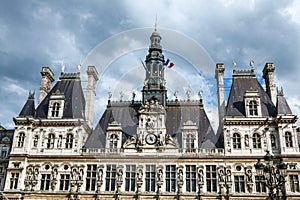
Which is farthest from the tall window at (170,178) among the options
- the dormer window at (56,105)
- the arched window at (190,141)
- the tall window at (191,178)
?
the dormer window at (56,105)

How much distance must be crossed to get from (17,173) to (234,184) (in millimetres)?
27576

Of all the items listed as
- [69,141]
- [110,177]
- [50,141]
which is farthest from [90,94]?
[110,177]

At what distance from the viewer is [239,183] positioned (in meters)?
40.3

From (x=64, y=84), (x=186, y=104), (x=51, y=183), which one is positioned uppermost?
(x=64, y=84)

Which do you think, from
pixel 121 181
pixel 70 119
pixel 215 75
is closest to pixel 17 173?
pixel 70 119

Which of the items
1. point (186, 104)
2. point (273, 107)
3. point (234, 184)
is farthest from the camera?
point (186, 104)

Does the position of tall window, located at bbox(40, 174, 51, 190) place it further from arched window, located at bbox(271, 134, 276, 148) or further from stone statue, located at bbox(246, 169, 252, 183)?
arched window, located at bbox(271, 134, 276, 148)

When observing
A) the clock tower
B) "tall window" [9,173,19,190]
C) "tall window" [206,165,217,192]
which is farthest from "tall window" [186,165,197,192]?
"tall window" [9,173,19,190]

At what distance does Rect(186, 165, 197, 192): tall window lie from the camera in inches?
1597

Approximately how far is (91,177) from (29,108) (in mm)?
13568

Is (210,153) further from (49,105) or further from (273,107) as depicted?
(49,105)

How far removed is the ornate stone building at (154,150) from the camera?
4056cm

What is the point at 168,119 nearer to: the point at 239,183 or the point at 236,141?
the point at 236,141

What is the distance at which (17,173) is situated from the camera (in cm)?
A: 4219
